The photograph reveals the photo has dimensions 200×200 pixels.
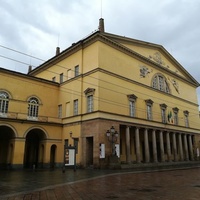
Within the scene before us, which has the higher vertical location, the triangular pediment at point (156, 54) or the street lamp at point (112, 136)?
the triangular pediment at point (156, 54)

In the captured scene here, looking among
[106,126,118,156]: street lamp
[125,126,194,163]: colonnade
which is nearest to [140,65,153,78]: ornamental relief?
[125,126,194,163]: colonnade

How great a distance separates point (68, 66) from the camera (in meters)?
31.4

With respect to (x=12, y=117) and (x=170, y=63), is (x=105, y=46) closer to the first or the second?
(x=12, y=117)

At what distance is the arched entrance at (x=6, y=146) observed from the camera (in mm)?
25969

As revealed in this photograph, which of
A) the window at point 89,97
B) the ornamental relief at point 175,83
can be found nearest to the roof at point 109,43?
the ornamental relief at point 175,83

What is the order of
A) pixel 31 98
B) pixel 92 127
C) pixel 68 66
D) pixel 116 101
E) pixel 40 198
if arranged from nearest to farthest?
pixel 40 198
pixel 92 127
pixel 116 101
pixel 31 98
pixel 68 66

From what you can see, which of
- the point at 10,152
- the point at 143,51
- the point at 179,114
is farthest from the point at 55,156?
the point at 179,114

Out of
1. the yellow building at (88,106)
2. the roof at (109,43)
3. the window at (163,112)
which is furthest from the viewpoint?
the window at (163,112)

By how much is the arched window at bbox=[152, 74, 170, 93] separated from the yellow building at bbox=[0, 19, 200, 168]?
7.6 inches

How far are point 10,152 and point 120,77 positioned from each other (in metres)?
16.5

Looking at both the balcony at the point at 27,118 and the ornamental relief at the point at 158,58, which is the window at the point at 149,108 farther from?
the balcony at the point at 27,118

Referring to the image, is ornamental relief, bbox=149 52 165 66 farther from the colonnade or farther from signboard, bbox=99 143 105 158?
signboard, bbox=99 143 105 158

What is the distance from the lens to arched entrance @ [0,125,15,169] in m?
26.0

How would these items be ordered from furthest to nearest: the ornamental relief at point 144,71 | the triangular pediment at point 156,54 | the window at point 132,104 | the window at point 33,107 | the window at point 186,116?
the window at point 186,116 < the ornamental relief at point 144,71 < the triangular pediment at point 156,54 < the window at point 132,104 < the window at point 33,107
